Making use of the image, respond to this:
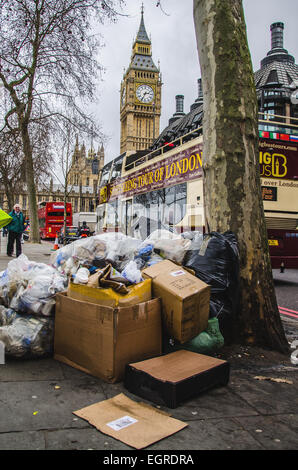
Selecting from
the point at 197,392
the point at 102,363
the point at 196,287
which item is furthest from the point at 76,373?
the point at 196,287

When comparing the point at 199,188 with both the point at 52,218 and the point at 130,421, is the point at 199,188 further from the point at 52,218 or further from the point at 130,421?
the point at 52,218

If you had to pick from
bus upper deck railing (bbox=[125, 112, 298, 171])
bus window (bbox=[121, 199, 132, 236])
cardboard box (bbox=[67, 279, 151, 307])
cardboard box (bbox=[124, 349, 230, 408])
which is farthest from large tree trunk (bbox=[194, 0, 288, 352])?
bus window (bbox=[121, 199, 132, 236])

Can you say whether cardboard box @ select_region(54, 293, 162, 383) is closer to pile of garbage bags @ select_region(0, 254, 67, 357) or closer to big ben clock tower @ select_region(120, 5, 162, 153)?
pile of garbage bags @ select_region(0, 254, 67, 357)

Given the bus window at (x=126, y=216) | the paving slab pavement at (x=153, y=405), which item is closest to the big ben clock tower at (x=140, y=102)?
the bus window at (x=126, y=216)

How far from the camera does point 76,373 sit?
2.82 metres

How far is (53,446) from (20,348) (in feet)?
4.19

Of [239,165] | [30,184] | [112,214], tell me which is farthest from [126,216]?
[239,165]

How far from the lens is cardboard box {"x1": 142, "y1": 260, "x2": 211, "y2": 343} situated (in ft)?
9.44

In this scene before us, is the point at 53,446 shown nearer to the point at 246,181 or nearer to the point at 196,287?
the point at 196,287

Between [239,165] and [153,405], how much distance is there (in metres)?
2.41

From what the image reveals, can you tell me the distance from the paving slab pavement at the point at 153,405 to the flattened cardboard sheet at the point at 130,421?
39mm

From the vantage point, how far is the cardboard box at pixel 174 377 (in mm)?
2324

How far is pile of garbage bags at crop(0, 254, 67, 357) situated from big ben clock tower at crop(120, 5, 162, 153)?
319ft

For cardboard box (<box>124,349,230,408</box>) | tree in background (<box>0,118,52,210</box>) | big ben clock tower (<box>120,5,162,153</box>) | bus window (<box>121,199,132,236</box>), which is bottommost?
cardboard box (<box>124,349,230,408</box>)
